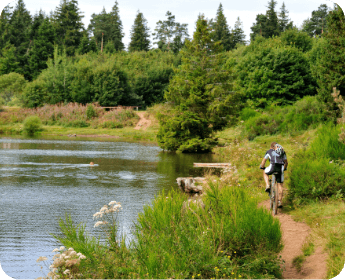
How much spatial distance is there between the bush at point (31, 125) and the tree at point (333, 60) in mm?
34160

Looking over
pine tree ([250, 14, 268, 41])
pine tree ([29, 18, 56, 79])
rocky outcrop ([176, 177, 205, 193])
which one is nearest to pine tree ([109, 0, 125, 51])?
pine tree ([29, 18, 56, 79])

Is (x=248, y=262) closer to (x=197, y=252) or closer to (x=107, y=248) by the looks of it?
(x=197, y=252)

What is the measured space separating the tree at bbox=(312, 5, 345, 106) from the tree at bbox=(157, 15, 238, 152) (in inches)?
360

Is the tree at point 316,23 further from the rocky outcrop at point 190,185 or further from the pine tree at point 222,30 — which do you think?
the rocky outcrop at point 190,185

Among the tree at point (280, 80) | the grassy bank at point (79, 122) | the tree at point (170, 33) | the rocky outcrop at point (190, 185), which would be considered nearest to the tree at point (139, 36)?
the tree at point (170, 33)

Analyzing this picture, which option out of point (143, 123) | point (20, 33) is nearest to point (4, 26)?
point (20, 33)

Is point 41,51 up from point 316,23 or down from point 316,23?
down

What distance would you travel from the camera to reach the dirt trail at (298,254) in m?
6.12

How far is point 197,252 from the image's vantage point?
581 centimetres

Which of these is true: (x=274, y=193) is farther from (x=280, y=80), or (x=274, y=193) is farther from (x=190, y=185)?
(x=280, y=80)

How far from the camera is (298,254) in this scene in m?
6.95

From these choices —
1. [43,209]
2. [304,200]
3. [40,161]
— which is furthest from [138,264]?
[40,161]

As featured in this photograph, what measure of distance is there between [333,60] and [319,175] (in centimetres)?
1517

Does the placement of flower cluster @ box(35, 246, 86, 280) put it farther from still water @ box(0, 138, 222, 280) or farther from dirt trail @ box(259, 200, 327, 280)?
dirt trail @ box(259, 200, 327, 280)
